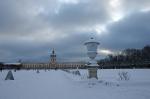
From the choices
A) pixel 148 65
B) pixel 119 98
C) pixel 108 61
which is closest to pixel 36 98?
pixel 119 98

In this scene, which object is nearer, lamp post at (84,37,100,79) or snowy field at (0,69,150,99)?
snowy field at (0,69,150,99)

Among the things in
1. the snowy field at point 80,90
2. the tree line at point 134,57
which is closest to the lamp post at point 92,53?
the snowy field at point 80,90

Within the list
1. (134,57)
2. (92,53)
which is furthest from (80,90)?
(134,57)

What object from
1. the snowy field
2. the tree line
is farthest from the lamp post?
the tree line

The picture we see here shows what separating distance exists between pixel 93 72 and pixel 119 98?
10.7 metres

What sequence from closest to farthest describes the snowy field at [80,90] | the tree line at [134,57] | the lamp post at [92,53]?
the snowy field at [80,90], the lamp post at [92,53], the tree line at [134,57]

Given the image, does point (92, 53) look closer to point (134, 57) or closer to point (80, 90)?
point (80, 90)

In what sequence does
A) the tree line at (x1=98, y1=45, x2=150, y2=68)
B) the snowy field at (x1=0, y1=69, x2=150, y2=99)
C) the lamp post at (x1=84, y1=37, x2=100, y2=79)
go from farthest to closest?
the tree line at (x1=98, y1=45, x2=150, y2=68), the lamp post at (x1=84, y1=37, x2=100, y2=79), the snowy field at (x1=0, y1=69, x2=150, y2=99)

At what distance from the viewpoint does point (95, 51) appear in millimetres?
20078

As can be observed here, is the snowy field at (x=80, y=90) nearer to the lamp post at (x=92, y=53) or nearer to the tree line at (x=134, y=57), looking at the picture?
the lamp post at (x=92, y=53)

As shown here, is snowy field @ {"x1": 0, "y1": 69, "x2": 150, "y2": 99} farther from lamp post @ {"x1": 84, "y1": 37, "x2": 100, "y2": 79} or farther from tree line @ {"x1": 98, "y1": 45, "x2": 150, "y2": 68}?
tree line @ {"x1": 98, "y1": 45, "x2": 150, "y2": 68}

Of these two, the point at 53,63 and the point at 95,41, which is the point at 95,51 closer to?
the point at 95,41

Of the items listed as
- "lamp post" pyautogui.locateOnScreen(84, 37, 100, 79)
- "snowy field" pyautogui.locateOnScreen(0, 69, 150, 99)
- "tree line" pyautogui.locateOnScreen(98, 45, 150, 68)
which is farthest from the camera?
"tree line" pyautogui.locateOnScreen(98, 45, 150, 68)

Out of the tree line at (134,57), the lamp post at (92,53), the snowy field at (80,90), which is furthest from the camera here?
the tree line at (134,57)
